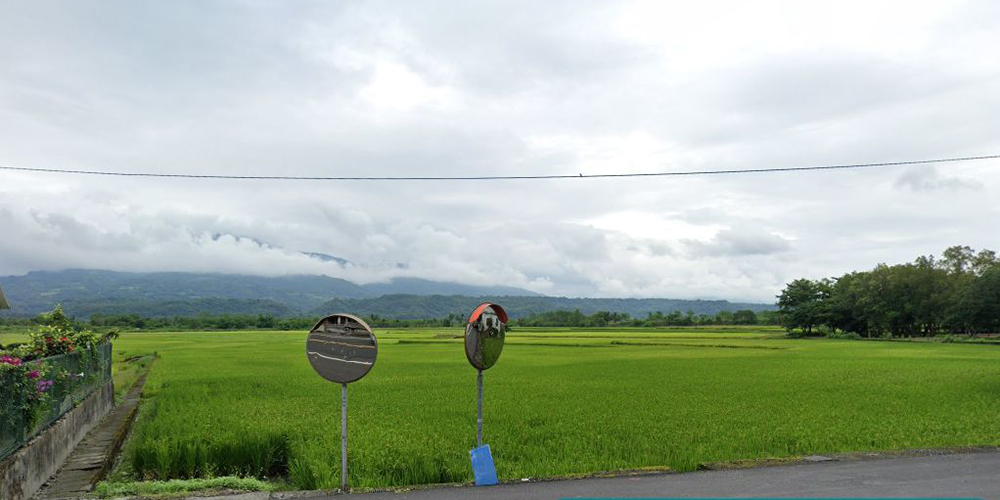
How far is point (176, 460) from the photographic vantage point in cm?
1134

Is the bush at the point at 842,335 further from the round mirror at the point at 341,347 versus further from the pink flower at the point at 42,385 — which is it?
the pink flower at the point at 42,385

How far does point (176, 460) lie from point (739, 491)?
8948 mm

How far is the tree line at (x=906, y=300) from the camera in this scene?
74.6m

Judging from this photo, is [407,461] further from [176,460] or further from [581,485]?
[176,460]

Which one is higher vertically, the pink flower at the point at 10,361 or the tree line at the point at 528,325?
the pink flower at the point at 10,361

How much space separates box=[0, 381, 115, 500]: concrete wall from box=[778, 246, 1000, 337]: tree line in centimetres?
8449

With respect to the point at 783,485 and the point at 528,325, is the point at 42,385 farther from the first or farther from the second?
Result: the point at 528,325

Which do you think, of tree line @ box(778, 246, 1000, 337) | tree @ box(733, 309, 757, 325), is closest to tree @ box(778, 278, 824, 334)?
tree line @ box(778, 246, 1000, 337)

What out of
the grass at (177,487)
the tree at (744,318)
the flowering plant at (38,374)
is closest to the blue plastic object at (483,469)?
the grass at (177,487)

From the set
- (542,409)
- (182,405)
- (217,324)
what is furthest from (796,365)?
(217,324)

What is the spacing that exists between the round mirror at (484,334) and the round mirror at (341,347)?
121cm

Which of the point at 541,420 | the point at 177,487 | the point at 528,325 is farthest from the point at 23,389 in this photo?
the point at 528,325

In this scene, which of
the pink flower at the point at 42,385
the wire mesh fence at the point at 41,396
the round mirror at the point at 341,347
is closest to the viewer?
the round mirror at the point at 341,347

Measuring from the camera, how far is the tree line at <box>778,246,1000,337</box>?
2936 inches
